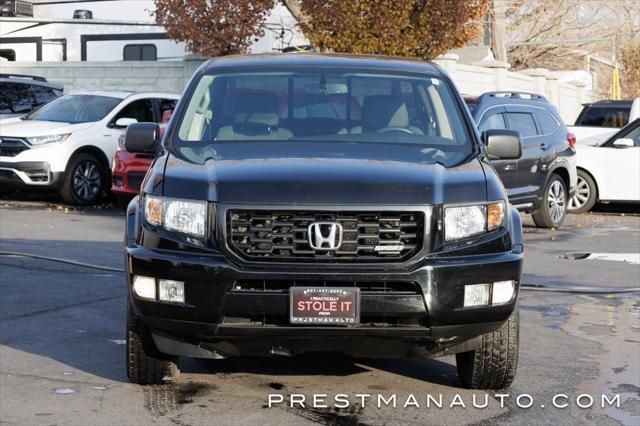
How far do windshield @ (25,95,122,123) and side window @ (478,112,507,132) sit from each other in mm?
6301

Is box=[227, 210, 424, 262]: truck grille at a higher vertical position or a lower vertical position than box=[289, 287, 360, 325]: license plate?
higher

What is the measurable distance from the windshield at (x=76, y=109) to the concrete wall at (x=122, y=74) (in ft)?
23.9

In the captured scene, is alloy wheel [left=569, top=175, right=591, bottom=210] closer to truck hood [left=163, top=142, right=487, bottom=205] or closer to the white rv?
truck hood [left=163, top=142, right=487, bottom=205]

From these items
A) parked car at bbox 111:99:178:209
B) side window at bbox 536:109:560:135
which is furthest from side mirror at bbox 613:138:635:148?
parked car at bbox 111:99:178:209

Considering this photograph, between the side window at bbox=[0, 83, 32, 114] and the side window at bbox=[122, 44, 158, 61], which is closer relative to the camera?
the side window at bbox=[0, 83, 32, 114]

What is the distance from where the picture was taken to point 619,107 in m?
25.8

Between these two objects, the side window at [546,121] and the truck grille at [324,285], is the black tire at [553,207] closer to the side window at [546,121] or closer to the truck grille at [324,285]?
the side window at [546,121]

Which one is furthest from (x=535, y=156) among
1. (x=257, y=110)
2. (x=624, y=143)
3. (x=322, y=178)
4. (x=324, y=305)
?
(x=324, y=305)

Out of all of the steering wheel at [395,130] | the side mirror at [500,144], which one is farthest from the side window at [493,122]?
the steering wheel at [395,130]

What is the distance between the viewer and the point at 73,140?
18.7 meters

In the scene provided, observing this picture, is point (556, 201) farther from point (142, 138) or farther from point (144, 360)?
point (144, 360)

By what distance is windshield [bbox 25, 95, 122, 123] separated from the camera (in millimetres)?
19422

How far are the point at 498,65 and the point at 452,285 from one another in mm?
27110

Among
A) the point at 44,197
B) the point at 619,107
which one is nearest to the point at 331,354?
the point at 44,197
